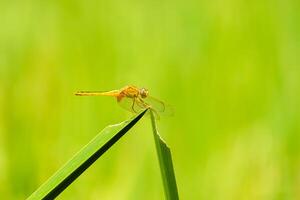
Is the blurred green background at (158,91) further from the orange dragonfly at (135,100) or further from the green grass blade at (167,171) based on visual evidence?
the green grass blade at (167,171)

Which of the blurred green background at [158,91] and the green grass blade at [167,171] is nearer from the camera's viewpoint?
the green grass blade at [167,171]

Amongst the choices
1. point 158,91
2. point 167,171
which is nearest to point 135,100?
point 167,171

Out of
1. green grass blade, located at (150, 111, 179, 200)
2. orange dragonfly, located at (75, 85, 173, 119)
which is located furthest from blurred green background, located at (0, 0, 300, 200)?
green grass blade, located at (150, 111, 179, 200)

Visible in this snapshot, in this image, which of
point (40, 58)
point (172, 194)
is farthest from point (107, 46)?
point (172, 194)

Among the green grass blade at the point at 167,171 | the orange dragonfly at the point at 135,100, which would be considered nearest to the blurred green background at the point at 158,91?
the orange dragonfly at the point at 135,100

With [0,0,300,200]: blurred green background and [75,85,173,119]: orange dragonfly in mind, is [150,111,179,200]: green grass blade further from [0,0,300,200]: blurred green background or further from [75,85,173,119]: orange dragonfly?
[0,0,300,200]: blurred green background

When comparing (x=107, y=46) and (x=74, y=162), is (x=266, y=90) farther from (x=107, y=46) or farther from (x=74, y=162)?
(x=74, y=162)

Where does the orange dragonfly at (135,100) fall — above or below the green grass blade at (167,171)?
below

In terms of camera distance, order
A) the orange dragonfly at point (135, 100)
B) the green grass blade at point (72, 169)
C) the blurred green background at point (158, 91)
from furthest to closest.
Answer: the blurred green background at point (158, 91) → the orange dragonfly at point (135, 100) → the green grass blade at point (72, 169)
